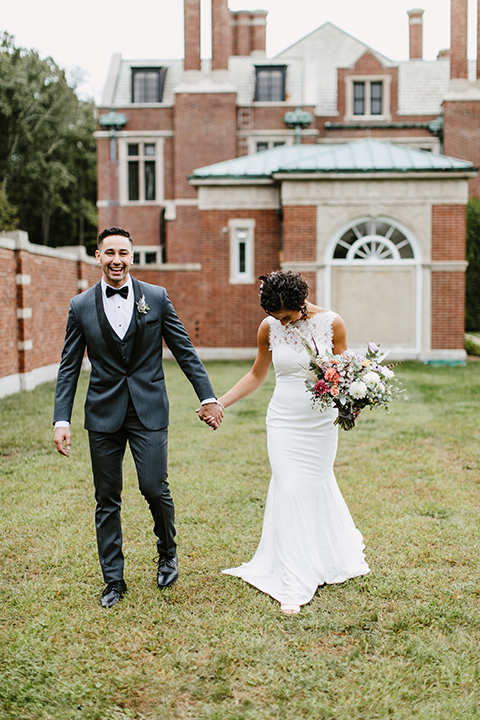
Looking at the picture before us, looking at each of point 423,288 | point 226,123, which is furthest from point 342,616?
point 226,123

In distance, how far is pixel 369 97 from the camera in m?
30.5

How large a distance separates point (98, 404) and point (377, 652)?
6.64 ft

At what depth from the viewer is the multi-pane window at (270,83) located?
3039 centimetres

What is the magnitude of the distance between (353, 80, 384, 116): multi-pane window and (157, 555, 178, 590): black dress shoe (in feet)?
96.3

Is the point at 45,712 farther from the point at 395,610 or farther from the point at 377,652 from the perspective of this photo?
the point at 395,610

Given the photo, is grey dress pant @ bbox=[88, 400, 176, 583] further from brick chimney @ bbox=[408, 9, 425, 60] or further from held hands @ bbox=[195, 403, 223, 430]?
brick chimney @ bbox=[408, 9, 425, 60]

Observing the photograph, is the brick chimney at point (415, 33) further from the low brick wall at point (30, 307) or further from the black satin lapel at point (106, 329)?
the black satin lapel at point (106, 329)

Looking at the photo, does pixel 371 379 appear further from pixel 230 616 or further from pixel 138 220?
pixel 138 220

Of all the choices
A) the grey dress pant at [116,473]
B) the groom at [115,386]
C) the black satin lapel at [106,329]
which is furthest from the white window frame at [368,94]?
the grey dress pant at [116,473]

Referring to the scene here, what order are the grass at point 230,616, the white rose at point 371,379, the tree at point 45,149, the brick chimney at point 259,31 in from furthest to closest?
the tree at point 45,149 → the brick chimney at point 259,31 → the white rose at point 371,379 → the grass at point 230,616

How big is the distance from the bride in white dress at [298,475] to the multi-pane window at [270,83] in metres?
28.1

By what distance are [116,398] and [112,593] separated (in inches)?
45.6

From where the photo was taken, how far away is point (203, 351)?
20219 millimetres

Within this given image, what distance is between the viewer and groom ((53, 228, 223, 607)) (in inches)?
161
